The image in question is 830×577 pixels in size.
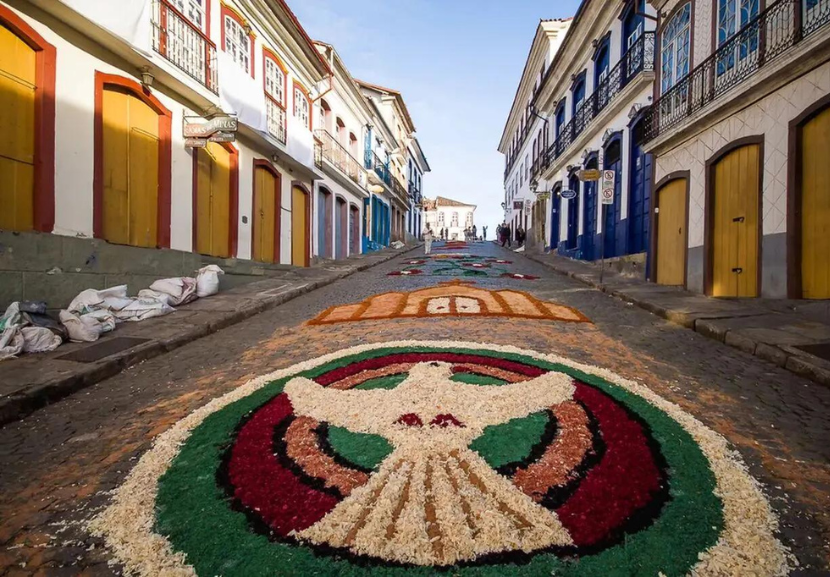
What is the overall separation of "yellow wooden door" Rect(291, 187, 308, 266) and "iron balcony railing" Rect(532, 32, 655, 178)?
10.1m

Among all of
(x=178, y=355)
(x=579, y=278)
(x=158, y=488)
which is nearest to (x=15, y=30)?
(x=178, y=355)

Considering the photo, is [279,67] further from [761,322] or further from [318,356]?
[761,322]

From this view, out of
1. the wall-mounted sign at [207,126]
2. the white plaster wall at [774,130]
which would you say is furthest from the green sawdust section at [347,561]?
the wall-mounted sign at [207,126]

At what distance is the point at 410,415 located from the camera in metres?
2.59

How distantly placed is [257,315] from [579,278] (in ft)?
26.1

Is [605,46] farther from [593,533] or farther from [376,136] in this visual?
[593,533]

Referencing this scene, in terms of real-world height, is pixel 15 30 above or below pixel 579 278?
above

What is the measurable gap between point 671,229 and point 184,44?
423 inches

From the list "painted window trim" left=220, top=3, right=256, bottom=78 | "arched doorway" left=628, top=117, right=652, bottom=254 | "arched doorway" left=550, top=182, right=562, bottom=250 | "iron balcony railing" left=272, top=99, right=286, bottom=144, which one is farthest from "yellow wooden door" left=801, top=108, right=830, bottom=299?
"arched doorway" left=550, top=182, right=562, bottom=250

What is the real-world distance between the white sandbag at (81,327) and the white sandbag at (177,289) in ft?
6.69

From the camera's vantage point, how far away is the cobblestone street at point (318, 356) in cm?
179

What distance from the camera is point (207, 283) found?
800 cm

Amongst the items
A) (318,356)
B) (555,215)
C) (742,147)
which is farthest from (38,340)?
(555,215)

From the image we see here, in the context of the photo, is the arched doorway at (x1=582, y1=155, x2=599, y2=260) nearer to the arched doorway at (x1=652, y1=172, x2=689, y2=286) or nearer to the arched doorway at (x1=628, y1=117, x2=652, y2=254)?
the arched doorway at (x1=628, y1=117, x2=652, y2=254)
